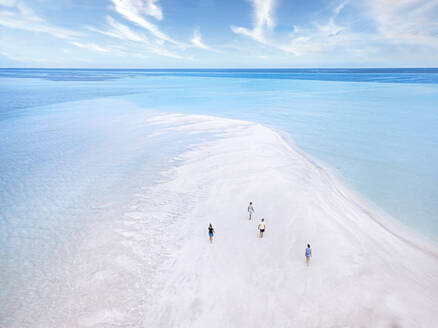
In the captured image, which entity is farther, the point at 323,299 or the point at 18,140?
the point at 18,140

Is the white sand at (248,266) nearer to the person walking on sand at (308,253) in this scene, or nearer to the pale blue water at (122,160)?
the person walking on sand at (308,253)

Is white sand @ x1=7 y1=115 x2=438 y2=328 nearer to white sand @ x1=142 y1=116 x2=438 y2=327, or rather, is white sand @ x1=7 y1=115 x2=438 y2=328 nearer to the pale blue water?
white sand @ x1=142 y1=116 x2=438 y2=327

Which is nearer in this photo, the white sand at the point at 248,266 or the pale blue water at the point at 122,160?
the white sand at the point at 248,266

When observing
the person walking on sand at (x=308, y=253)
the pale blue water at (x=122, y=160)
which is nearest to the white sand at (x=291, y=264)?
the person walking on sand at (x=308, y=253)

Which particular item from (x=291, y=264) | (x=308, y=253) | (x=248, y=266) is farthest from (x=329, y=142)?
(x=248, y=266)

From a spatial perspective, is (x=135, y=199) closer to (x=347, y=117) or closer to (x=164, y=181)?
(x=164, y=181)

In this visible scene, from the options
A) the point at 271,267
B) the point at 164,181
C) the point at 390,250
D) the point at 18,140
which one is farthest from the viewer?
the point at 18,140

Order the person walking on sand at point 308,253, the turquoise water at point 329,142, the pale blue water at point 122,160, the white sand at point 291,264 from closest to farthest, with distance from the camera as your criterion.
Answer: the white sand at point 291,264
the person walking on sand at point 308,253
the pale blue water at point 122,160
the turquoise water at point 329,142

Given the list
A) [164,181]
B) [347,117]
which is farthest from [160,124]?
[347,117]
